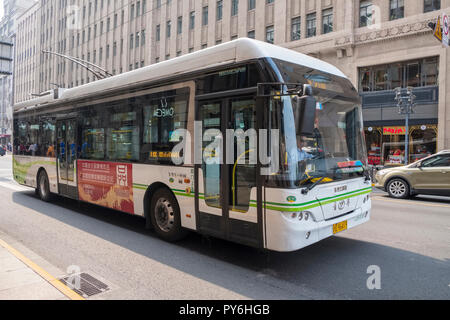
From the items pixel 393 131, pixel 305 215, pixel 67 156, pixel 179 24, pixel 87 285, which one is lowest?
pixel 87 285

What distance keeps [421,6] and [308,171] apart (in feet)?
67.5

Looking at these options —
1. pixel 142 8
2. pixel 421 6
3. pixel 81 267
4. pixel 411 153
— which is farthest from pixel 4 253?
pixel 142 8

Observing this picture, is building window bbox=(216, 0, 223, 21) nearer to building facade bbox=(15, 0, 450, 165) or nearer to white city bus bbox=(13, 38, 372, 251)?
building facade bbox=(15, 0, 450, 165)

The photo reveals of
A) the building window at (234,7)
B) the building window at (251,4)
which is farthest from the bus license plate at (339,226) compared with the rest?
the building window at (234,7)

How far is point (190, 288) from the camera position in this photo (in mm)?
4113

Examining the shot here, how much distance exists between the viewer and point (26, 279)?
164 inches

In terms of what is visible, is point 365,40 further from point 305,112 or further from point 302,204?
point 302,204

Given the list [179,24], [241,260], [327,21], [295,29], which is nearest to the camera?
[241,260]

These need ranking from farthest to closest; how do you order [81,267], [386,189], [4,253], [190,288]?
[386,189] → [4,253] → [81,267] → [190,288]

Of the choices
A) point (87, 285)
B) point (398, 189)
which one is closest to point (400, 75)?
point (398, 189)

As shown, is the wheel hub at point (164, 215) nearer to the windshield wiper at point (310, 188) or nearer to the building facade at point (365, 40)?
the windshield wiper at point (310, 188)

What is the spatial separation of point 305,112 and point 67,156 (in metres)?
6.92

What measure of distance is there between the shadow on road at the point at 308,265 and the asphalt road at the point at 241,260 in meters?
0.01
